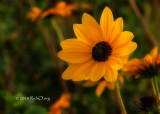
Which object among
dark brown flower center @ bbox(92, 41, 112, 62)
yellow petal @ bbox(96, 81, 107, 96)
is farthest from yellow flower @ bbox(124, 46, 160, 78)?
yellow petal @ bbox(96, 81, 107, 96)

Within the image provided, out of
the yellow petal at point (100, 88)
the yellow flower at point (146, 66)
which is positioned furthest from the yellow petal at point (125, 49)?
the yellow petal at point (100, 88)

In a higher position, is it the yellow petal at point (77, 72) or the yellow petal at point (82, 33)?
the yellow petal at point (82, 33)

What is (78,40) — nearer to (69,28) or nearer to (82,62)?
(82,62)

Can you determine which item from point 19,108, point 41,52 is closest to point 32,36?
point 41,52

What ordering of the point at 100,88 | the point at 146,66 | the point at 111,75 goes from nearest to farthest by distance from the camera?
the point at 111,75
the point at 146,66
the point at 100,88

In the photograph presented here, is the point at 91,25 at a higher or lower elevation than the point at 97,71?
higher

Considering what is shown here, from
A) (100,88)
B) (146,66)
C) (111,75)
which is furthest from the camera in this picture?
(100,88)

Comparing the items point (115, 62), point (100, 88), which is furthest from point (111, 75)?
point (100, 88)

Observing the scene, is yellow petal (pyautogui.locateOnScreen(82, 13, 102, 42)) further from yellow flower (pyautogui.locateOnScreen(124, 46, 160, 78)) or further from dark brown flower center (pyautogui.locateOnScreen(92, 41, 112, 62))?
yellow flower (pyautogui.locateOnScreen(124, 46, 160, 78))

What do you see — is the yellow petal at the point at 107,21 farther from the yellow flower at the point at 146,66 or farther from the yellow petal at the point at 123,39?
the yellow flower at the point at 146,66

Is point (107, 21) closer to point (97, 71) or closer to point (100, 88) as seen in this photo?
point (97, 71)
